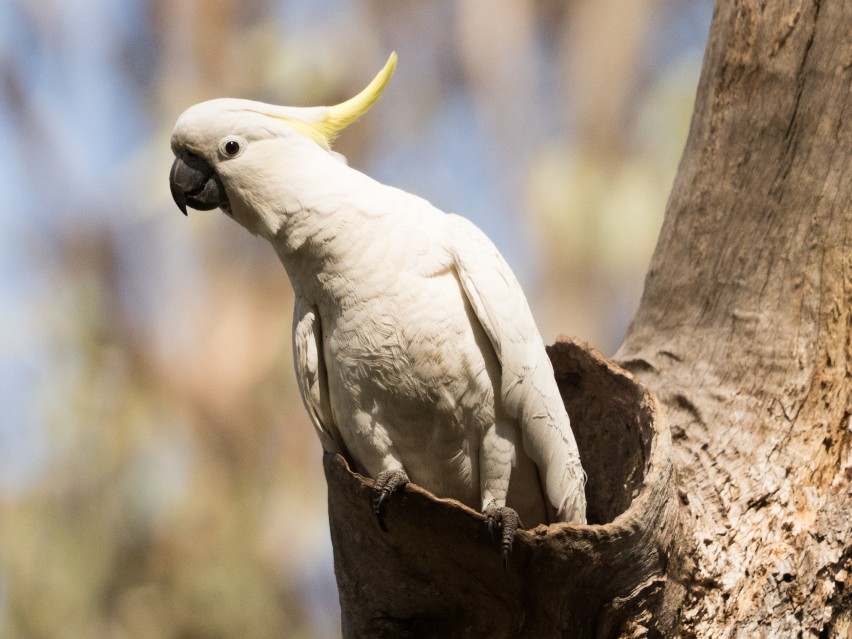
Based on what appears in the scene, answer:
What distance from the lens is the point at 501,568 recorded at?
1577 millimetres

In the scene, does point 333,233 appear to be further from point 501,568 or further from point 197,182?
point 501,568

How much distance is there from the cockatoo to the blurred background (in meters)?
2.74

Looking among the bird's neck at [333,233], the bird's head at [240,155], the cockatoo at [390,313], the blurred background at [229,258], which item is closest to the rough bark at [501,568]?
the cockatoo at [390,313]

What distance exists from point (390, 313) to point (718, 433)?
815 millimetres

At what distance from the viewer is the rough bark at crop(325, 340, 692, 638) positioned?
1528 millimetres

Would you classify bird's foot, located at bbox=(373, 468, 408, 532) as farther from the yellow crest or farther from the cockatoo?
the yellow crest

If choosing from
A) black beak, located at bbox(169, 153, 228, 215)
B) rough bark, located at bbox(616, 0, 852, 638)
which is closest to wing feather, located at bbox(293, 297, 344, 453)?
black beak, located at bbox(169, 153, 228, 215)

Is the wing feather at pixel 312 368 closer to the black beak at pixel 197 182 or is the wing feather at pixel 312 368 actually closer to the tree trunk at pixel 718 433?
the tree trunk at pixel 718 433

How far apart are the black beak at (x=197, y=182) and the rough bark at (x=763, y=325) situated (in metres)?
1.10

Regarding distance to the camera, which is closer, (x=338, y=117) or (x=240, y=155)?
(x=240, y=155)

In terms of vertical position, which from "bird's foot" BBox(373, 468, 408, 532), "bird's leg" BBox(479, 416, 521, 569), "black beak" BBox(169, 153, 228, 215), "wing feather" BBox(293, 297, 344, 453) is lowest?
"bird's foot" BBox(373, 468, 408, 532)

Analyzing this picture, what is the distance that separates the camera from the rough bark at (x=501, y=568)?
1.53 meters

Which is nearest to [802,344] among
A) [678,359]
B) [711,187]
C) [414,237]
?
[678,359]

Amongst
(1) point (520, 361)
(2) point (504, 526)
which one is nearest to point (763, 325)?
(1) point (520, 361)
